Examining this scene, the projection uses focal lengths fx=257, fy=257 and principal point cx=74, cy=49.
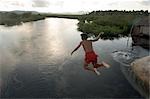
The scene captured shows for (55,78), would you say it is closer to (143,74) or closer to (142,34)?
(143,74)

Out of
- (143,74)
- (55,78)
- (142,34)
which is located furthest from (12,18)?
(143,74)

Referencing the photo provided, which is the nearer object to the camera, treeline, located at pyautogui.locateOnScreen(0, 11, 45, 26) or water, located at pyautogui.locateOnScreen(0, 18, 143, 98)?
water, located at pyautogui.locateOnScreen(0, 18, 143, 98)

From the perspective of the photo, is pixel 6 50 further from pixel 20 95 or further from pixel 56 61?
pixel 20 95

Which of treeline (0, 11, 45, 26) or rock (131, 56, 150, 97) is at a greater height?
treeline (0, 11, 45, 26)

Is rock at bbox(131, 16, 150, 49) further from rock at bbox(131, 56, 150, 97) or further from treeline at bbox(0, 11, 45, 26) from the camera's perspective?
treeline at bbox(0, 11, 45, 26)

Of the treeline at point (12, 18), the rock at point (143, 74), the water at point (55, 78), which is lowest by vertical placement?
the water at point (55, 78)

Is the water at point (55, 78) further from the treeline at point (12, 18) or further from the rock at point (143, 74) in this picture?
the treeline at point (12, 18)

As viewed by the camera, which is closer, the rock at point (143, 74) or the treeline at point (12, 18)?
the rock at point (143, 74)

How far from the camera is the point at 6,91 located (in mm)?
16500

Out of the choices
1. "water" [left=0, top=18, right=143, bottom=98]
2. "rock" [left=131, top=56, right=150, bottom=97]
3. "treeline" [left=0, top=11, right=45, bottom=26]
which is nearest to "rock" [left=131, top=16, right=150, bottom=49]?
"water" [left=0, top=18, right=143, bottom=98]

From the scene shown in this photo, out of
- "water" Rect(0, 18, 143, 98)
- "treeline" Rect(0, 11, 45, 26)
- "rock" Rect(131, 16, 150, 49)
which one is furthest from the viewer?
"treeline" Rect(0, 11, 45, 26)

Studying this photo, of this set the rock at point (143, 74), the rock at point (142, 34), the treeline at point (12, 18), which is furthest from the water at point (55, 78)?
the treeline at point (12, 18)

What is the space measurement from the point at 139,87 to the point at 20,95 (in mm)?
7557

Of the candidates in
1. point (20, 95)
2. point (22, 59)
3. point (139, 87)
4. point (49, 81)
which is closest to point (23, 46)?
point (22, 59)
